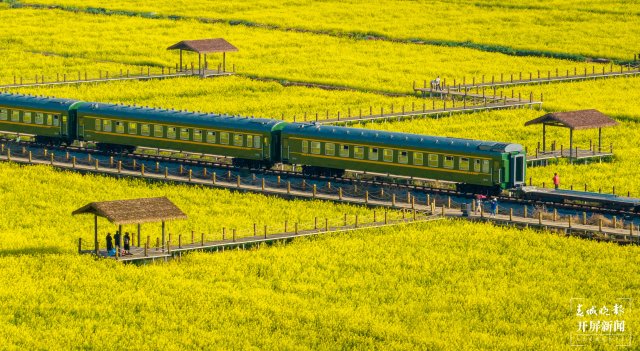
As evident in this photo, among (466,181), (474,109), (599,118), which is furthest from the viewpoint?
(474,109)

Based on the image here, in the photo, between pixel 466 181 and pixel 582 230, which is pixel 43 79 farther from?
pixel 582 230

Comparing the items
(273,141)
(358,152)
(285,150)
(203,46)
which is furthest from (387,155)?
(203,46)

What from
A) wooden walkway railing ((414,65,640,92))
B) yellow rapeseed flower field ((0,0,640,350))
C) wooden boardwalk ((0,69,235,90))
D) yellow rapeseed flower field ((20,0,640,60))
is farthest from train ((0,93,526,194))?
yellow rapeseed flower field ((20,0,640,60))

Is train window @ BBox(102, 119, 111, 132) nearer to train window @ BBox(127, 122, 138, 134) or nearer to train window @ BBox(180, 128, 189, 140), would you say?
train window @ BBox(127, 122, 138, 134)

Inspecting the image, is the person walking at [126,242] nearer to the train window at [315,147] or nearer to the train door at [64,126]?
the train window at [315,147]

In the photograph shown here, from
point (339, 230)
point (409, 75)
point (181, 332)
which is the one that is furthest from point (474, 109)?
point (181, 332)

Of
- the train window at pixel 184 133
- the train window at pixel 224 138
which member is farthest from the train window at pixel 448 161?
the train window at pixel 184 133
